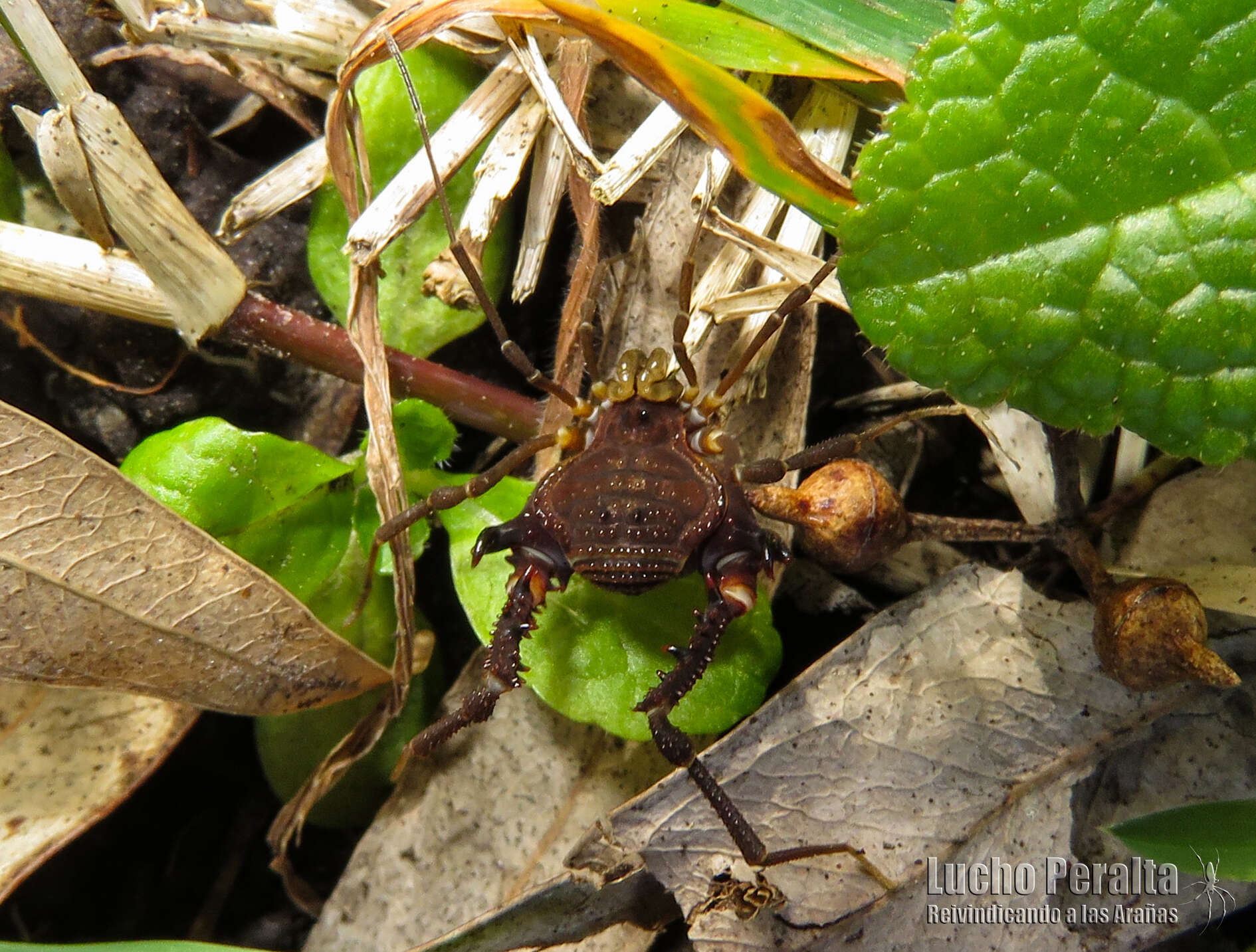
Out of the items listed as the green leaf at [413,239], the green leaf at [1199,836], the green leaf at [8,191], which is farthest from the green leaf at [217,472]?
the green leaf at [1199,836]

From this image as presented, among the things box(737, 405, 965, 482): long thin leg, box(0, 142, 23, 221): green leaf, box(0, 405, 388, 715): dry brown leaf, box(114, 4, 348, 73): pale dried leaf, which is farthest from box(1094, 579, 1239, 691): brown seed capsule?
box(0, 142, 23, 221): green leaf

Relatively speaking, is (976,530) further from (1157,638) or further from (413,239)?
(413,239)

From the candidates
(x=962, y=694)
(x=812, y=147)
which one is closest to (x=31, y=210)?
(x=812, y=147)

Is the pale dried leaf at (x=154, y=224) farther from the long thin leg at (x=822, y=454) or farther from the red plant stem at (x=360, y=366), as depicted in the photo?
the long thin leg at (x=822, y=454)

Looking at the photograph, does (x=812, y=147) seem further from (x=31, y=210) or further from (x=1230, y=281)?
(x=31, y=210)

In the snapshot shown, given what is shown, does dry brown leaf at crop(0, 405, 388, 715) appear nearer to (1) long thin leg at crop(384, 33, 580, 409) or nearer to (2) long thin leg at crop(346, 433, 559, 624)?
(2) long thin leg at crop(346, 433, 559, 624)
